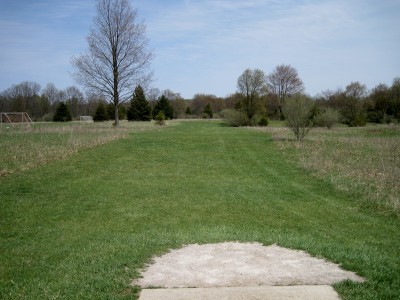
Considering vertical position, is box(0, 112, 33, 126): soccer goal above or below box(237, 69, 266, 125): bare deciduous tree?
below

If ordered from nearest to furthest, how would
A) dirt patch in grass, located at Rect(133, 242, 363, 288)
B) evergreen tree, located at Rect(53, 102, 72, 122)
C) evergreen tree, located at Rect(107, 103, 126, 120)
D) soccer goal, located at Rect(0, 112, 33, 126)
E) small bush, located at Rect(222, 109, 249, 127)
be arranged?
1. dirt patch in grass, located at Rect(133, 242, 363, 288)
2. soccer goal, located at Rect(0, 112, 33, 126)
3. small bush, located at Rect(222, 109, 249, 127)
4. evergreen tree, located at Rect(107, 103, 126, 120)
5. evergreen tree, located at Rect(53, 102, 72, 122)

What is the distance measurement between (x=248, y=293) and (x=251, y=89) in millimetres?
55906

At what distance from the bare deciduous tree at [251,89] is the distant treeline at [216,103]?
937 millimetres

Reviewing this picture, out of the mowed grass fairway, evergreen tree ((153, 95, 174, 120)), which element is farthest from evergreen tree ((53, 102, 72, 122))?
the mowed grass fairway

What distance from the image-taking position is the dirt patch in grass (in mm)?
4707

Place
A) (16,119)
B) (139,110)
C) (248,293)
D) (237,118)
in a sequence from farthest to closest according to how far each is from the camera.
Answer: (139,110) → (16,119) → (237,118) → (248,293)

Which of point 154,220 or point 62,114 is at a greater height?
point 62,114

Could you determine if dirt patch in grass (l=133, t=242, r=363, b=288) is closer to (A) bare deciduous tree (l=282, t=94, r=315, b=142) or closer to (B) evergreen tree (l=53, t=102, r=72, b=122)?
(A) bare deciduous tree (l=282, t=94, r=315, b=142)

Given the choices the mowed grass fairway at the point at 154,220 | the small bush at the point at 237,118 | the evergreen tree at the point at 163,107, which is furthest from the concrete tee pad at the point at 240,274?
the evergreen tree at the point at 163,107

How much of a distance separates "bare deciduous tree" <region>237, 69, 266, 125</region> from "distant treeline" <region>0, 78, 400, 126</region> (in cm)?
94

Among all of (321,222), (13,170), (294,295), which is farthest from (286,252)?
(13,170)

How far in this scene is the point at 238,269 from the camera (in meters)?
5.15

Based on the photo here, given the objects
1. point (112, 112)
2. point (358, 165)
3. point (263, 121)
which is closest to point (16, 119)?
point (112, 112)

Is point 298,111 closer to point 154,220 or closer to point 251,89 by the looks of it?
point 154,220
